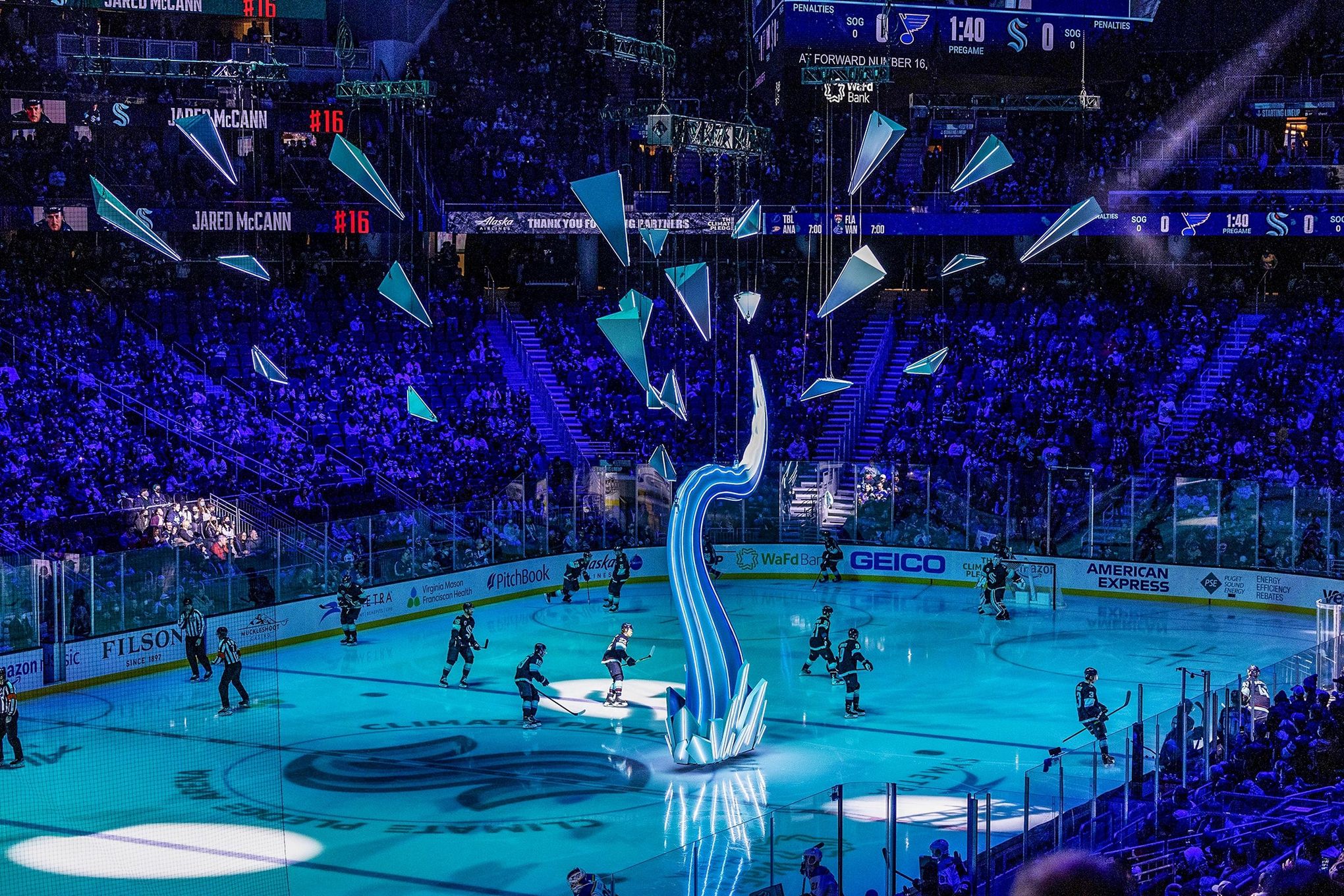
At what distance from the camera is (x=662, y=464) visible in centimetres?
2917

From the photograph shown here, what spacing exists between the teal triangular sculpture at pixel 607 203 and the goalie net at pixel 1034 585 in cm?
979

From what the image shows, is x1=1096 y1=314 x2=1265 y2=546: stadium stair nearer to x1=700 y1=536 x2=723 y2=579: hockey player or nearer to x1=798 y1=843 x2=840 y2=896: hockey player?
x1=700 y1=536 x2=723 y2=579: hockey player

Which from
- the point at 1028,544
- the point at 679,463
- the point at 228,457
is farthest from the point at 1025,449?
the point at 228,457

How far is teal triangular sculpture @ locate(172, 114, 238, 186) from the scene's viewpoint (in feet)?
85.5

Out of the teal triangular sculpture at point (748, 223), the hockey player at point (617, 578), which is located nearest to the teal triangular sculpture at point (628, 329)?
the teal triangular sculpture at point (748, 223)

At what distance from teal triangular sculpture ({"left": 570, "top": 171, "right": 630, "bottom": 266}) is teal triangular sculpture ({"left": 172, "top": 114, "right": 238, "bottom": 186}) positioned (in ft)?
25.1

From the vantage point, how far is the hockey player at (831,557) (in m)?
29.9

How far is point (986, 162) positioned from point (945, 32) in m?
2.49

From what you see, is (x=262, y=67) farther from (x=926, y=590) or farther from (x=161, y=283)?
(x=926, y=590)

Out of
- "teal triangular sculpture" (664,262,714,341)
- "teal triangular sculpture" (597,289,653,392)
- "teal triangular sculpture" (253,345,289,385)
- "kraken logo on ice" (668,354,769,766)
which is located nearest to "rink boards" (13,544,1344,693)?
"teal triangular sculpture" (253,345,289,385)

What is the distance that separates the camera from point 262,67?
29844mm

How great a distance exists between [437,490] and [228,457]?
3.82 metres

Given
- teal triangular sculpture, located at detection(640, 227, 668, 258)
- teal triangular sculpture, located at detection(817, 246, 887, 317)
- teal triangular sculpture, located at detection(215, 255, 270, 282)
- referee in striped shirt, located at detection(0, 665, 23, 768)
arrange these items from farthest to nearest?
teal triangular sculpture, located at detection(215, 255, 270, 282) < teal triangular sculpture, located at detection(640, 227, 668, 258) < teal triangular sculpture, located at detection(817, 246, 887, 317) < referee in striped shirt, located at detection(0, 665, 23, 768)

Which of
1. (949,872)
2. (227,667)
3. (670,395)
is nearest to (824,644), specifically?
(670,395)
